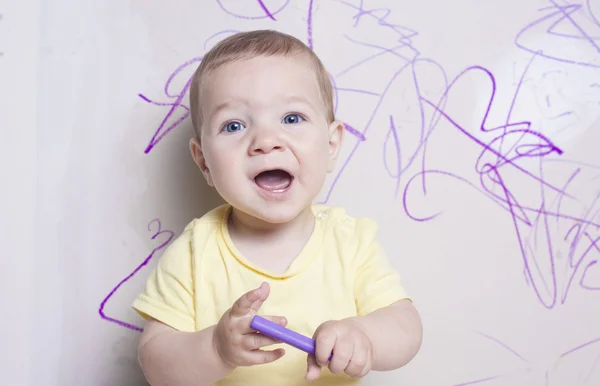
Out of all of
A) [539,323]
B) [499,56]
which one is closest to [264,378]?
[539,323]

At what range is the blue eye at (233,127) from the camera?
2.75 feet

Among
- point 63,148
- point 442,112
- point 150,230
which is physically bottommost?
point 150,230

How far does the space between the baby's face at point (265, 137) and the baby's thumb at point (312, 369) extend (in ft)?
0.65

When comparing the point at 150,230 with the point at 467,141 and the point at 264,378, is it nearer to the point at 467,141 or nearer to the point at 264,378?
the point at 264,378

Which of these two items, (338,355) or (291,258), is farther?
(291,258)

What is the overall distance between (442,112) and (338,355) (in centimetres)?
52

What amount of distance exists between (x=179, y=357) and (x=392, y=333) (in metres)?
0.26

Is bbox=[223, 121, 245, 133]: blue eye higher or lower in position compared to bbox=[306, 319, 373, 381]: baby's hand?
higher

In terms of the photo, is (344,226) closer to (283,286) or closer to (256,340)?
(283,286)

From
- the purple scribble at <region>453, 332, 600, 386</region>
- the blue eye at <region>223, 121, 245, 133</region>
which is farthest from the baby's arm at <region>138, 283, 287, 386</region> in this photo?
the purple scribble at <region>453, 332, 600, 386</region>

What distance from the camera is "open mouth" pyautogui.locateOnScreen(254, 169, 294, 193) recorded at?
2.74ft

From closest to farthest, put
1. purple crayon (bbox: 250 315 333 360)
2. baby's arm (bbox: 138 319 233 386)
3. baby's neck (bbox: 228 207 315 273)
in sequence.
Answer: purple crayon (bbox: 250 315 333 360) < baby's arm (bbox: 138 319 233 386) < baby's neck (bbox: 228 207 315 273)

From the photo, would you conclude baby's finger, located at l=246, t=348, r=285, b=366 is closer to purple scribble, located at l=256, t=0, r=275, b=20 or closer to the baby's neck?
the baby's neck

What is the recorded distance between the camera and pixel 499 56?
106 cm
